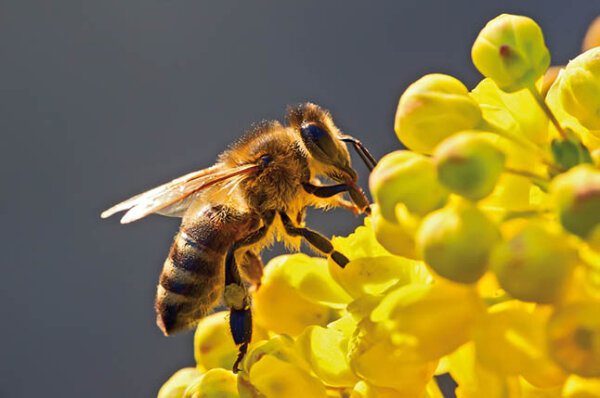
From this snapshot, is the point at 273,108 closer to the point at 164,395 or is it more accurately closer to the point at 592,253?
the point at 164,395

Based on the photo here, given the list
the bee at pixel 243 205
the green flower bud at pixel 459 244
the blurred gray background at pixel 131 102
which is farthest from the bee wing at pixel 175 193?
the blurred gray background at pixel 131 102

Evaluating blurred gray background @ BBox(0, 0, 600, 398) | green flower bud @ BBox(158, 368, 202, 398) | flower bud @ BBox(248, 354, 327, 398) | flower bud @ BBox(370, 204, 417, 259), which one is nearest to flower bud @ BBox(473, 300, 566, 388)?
flower bud @ BBox(370, 204, 417, 259)

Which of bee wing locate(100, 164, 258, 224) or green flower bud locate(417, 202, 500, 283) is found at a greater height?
green flower bud locate(417, 202, 500, 283)

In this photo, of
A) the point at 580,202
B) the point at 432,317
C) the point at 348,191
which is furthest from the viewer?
Result: the point at 348,191

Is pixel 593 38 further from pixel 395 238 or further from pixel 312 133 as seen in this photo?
pixel 395 238

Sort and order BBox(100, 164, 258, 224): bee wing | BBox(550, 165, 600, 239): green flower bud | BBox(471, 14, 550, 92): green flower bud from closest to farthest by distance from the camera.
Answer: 1. BBox(550, 165, 600, 239): green flower bud
2. BBox(471, 14, 550, 92): green flower bud
3. BBox(100, 164, 258, 224): bee wing

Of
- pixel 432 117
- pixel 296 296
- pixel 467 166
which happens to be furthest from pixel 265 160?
pixel 467 166

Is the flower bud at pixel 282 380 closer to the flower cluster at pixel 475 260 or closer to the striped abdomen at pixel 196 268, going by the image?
the flower cluster at pixel 475 260

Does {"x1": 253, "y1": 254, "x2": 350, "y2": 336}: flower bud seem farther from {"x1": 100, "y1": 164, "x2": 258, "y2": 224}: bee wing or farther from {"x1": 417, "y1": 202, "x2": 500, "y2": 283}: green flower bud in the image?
{"x1": 417, "y1": 202, "x2": 500, "y2": 283}: green flower bud
